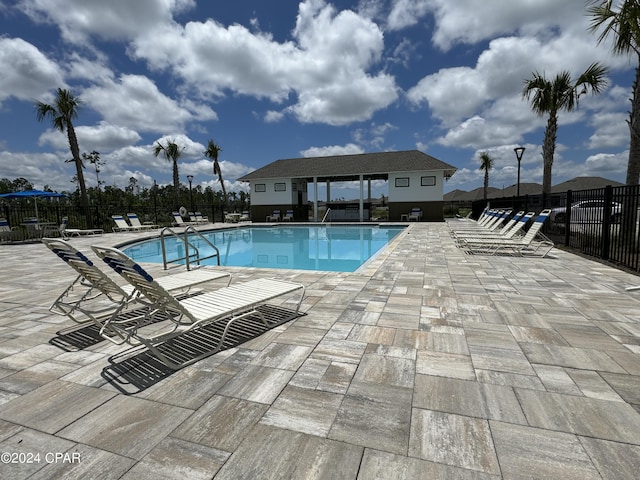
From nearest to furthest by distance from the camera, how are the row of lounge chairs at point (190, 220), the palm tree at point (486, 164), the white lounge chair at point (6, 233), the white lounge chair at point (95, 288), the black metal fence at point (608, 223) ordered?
the white lounge chair at point (95, 288)
the black metal fence at point (608, 223)
the white lounge chair at point (6, 233)
the row of lounge chairs at point (190, 220)
the palm tree at point (486, 164)

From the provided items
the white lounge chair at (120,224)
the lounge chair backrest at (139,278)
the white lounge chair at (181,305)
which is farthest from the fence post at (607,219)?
the white lounge chair at (120,224)

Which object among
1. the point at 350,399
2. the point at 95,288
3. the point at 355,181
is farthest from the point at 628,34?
the point at 355,181

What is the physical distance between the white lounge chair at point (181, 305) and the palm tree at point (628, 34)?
1010cm

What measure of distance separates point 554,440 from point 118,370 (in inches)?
121

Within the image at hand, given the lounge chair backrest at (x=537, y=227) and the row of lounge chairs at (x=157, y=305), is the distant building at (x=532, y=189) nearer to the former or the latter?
the lounge chair backrest at (x=537, y=227)

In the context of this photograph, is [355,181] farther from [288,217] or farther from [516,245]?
[516,245]

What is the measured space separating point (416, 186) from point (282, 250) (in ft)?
45.2

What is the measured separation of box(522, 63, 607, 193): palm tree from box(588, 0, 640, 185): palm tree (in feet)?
16.4

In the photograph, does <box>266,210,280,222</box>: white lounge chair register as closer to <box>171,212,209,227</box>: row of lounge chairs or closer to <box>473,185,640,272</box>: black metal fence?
<box>171,212,209,227</box>: row of lounge chairs

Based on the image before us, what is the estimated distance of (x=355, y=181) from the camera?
29031mm

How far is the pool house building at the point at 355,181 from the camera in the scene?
22609mm

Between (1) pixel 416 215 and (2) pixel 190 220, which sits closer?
(1) pixel 416 215

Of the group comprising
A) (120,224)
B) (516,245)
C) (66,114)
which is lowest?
(516,245)

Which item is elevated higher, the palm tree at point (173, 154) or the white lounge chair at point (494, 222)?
the palm tree at point (173, 154)
